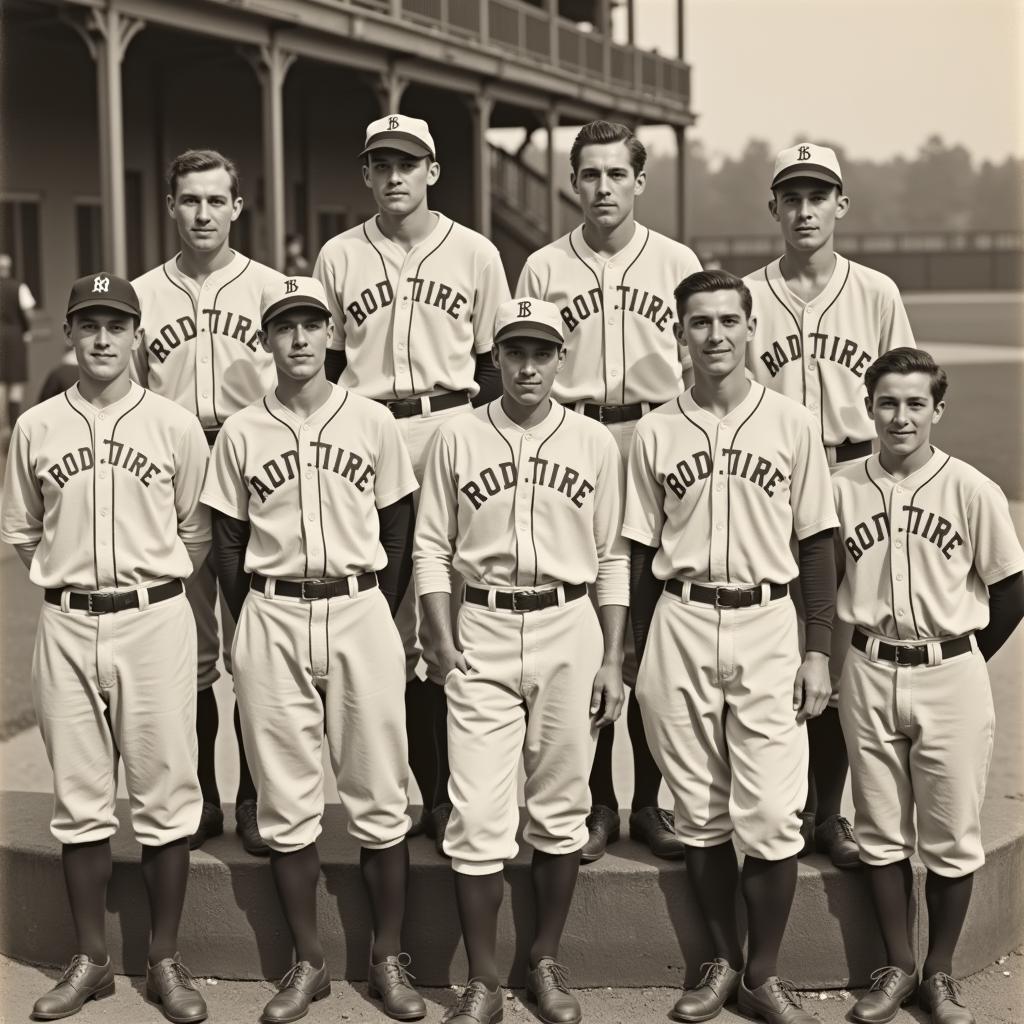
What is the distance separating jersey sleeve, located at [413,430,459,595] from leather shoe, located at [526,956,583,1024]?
3.80ft

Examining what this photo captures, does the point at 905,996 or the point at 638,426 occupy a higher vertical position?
the point at 638,426

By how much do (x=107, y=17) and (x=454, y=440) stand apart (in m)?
9.56

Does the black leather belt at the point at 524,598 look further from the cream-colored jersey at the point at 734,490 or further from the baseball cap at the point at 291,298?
the baseball cap at the point at 291,298

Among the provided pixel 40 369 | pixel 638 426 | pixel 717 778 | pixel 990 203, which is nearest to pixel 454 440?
pixel 638 426

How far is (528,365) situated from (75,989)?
2.29 meters

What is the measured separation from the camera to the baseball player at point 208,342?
15.8 ft

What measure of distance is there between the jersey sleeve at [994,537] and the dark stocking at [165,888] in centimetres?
254

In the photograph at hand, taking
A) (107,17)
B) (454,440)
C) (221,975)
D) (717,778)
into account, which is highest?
(107,17)

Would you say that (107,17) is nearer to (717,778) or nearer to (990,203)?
(717,778)

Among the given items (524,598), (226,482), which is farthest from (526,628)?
(226,482)

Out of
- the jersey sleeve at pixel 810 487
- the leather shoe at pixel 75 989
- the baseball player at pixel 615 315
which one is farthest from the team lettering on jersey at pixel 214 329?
the leather shoe at pixel 75 989

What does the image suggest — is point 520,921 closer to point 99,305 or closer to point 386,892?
point 386,892

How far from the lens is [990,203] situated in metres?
122

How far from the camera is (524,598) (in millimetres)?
4160
